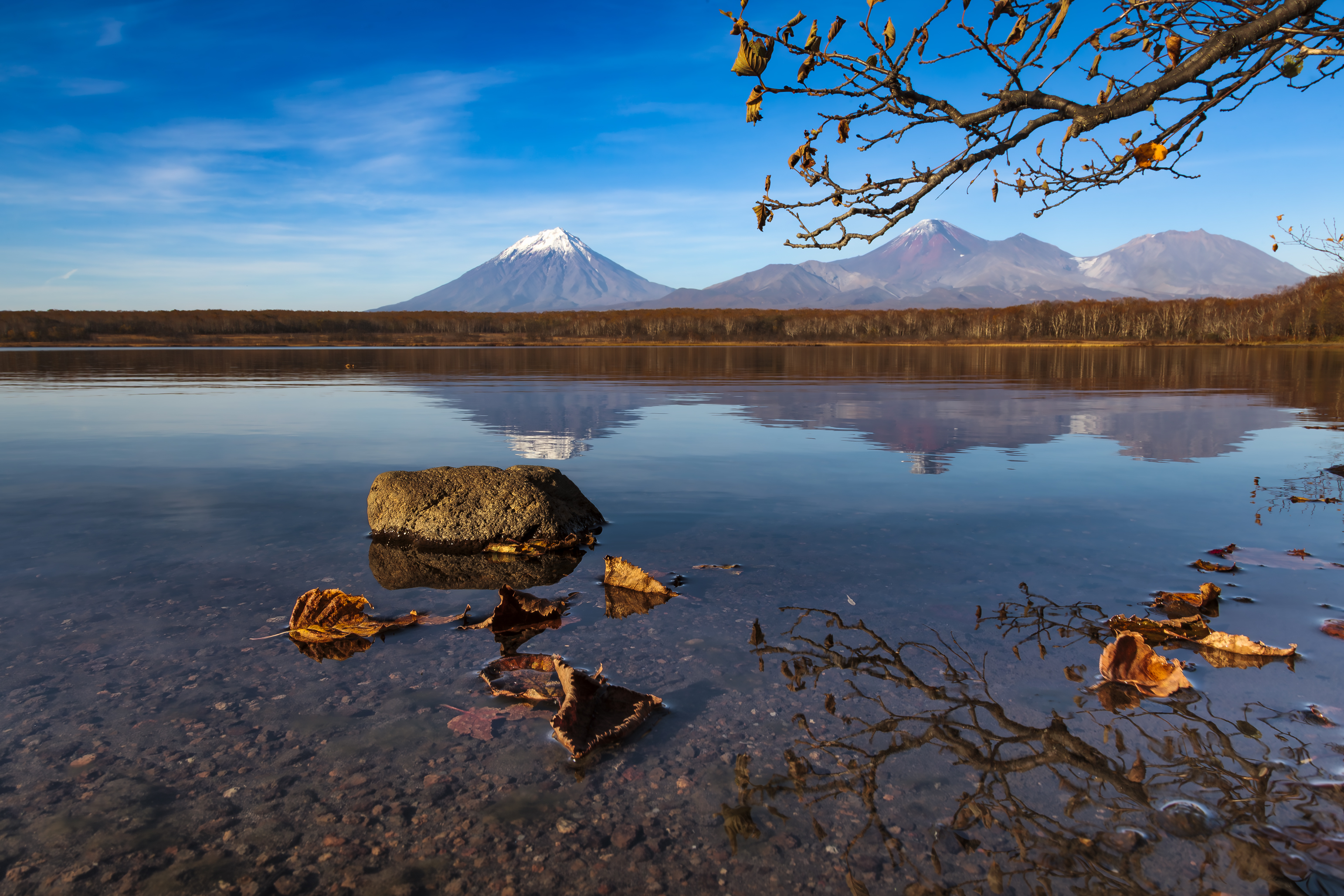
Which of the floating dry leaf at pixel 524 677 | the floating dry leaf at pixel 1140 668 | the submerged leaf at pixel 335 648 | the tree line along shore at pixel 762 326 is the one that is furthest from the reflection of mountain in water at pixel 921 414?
the tree line along shore at pixel 762 326

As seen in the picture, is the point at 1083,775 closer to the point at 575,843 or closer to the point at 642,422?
the point at 575,843

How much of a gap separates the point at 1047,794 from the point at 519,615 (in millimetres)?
3674

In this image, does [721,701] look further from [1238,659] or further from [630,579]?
[1238,659]

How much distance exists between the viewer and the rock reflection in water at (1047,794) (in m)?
2.94

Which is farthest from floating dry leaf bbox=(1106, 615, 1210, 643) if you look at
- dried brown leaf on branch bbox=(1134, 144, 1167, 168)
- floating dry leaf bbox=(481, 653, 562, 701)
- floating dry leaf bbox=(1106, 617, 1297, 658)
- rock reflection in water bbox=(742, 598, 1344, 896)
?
floating dry leaf bbox=(481, 653, 562, 701)

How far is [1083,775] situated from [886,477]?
7924 mm

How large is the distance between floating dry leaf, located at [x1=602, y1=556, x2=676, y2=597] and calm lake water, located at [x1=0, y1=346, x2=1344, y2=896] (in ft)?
0.67

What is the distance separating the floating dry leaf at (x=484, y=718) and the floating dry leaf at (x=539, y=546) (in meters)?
3.53

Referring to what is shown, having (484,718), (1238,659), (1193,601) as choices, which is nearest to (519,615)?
(484,718)

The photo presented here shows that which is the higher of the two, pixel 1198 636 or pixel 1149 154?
pixel 1149 154

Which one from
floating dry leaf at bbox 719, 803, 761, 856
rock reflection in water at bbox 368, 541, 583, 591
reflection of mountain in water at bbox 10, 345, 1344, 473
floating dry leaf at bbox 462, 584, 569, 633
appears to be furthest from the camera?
reflection of mountain in water at bbox 10, 345, 1344, 473

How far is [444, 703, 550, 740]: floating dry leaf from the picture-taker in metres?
4.05

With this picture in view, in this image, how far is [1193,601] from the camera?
5.72m

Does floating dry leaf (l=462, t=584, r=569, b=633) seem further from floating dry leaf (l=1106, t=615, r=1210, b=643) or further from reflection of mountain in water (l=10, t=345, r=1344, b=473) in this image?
reflection of mountain in water (l=10, t=345, r=1344, b=473)
